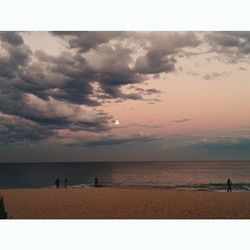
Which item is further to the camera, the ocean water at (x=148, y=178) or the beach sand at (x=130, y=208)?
the ocean water at (x=148, y=178)

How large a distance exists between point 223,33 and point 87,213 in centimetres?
563

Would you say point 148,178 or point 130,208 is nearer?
point 130,208

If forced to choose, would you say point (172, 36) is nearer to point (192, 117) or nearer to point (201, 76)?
point (201, 76)

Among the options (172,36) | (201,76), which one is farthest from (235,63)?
(172,36)

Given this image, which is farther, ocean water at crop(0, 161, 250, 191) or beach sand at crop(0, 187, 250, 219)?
ocean water at crop(0, 161, 250, 191)

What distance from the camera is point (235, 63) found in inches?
386

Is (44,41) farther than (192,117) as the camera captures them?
No

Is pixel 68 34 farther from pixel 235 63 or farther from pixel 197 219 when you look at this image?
pixel 197 219

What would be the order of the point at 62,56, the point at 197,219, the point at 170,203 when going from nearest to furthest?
the point at 197,219, the point at 62,56, the point at 170,203

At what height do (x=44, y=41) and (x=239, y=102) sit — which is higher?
(x=44, y=41)

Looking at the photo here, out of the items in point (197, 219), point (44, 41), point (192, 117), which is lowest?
point (197, 219)

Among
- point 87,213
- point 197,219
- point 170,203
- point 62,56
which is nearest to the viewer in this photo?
point 197,219

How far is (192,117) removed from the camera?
1112cm

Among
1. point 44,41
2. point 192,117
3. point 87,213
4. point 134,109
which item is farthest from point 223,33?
point 87,213
